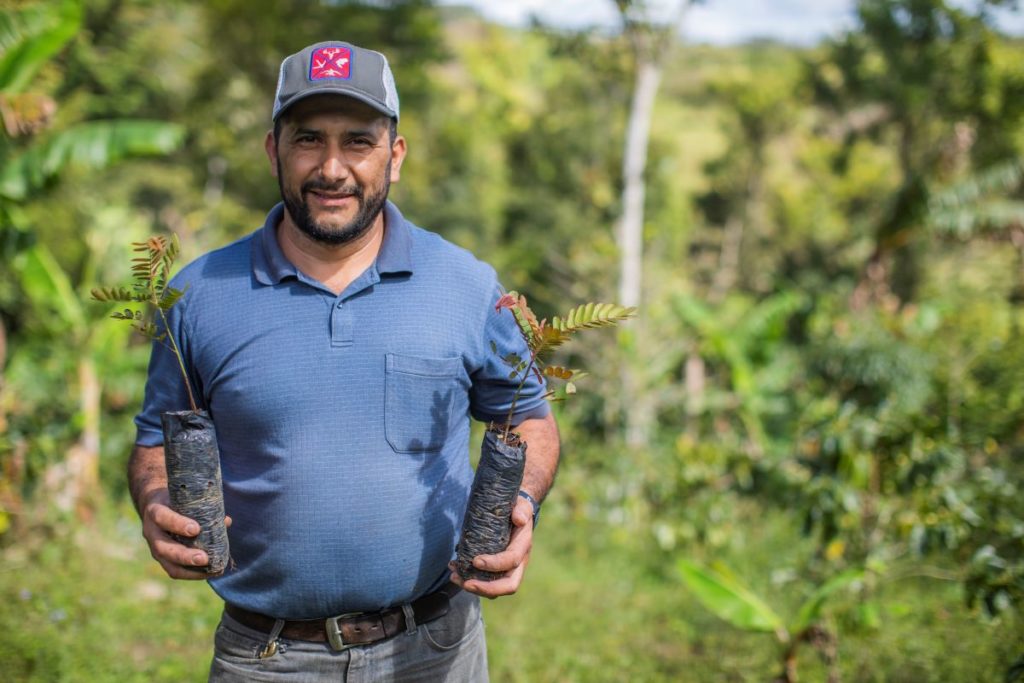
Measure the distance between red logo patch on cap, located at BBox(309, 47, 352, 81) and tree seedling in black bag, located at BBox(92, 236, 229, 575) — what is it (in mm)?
448

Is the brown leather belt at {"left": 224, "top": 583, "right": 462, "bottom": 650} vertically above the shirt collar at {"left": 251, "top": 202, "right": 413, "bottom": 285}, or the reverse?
the shirt collar at {"left": 251, "top": 202, "right": 413, "bottom": 285}

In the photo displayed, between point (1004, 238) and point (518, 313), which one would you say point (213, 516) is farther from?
point (1004, 238)

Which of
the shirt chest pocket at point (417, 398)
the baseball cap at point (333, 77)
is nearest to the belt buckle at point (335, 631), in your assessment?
the shirt chest pocket at point (417, 398)

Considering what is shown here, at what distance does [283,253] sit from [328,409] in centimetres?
38

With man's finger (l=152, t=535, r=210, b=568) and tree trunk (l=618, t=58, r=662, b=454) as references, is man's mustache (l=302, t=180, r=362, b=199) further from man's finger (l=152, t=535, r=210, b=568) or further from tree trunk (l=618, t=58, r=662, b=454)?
tree trunk (l=618, t=58, r=662, b=454)

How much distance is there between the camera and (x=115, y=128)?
5.94 m

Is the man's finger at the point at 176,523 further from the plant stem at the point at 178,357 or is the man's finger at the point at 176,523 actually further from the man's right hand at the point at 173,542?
the plant stem at the point at 178,357

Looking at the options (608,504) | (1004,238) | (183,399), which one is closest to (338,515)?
(183,399)

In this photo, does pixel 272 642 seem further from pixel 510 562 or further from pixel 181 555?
pixel 510 562

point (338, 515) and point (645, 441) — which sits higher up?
point (338, 515)

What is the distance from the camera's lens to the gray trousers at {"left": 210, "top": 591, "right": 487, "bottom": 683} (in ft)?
6.20

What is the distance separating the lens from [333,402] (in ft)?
5.95

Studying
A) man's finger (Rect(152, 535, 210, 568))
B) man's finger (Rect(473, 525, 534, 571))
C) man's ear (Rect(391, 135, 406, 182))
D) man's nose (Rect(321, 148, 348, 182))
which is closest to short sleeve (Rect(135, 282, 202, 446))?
man's finger (Rect(152, 535, 210, 568))

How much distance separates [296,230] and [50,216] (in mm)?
10711
